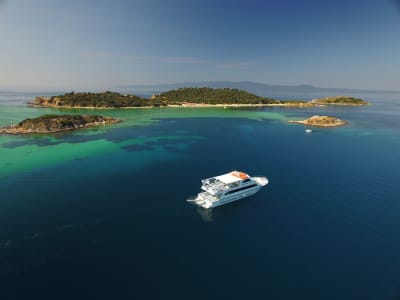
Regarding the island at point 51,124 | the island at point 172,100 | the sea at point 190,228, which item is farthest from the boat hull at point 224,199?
the island at point 172,100

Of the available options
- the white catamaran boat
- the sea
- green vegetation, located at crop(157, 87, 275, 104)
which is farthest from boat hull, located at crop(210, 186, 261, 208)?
green vegetation, located at crop(157, 87, 275, 104)

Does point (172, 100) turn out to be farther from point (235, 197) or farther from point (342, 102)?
point (235, 197)

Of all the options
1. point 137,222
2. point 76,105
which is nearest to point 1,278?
point 137,222

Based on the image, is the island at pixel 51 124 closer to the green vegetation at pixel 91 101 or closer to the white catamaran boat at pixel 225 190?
the green vegetation at pixel 91 101

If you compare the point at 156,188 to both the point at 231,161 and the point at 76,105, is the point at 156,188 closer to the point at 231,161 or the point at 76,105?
the point at 231,161

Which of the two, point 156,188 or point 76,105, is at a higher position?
point 76,105
